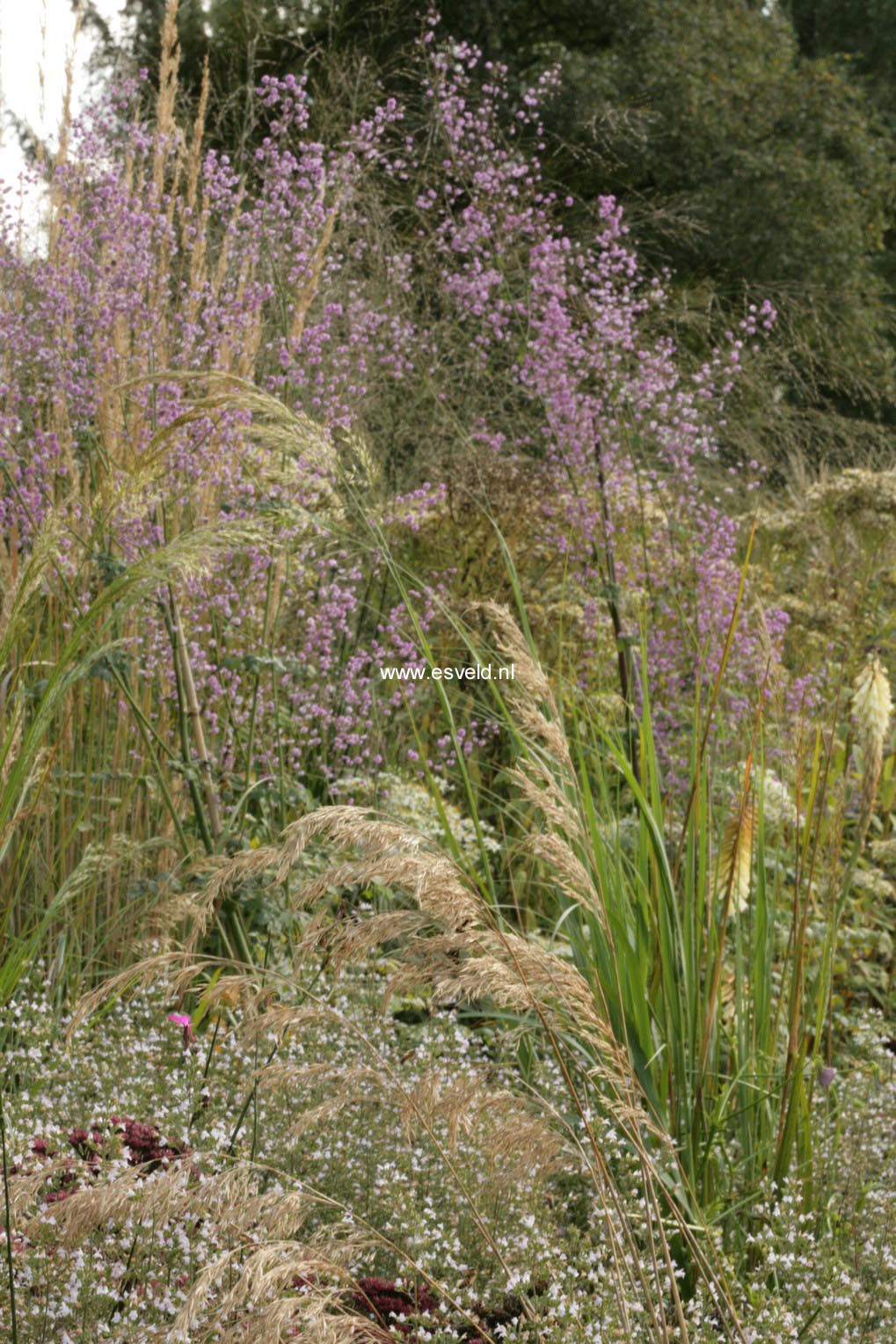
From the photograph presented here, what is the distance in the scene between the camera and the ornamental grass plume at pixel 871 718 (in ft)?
6.37

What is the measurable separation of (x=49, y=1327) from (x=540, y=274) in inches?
152

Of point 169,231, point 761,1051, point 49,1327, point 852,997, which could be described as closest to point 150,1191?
point 49,1327

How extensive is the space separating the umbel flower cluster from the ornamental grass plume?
599 millimetres

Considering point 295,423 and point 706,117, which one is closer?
point 295,423

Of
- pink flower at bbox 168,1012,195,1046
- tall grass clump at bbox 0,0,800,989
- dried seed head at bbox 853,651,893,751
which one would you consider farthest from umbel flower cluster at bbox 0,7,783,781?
pink flower at bbox 168,1012,195,1046

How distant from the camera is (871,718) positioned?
6.49ft

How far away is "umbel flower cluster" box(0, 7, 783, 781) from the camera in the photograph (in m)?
3.27

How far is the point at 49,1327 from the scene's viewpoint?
1604mm

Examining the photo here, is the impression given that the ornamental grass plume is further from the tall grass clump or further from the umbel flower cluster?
the umbel flower cluster

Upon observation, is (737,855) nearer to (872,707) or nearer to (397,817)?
(872,707)

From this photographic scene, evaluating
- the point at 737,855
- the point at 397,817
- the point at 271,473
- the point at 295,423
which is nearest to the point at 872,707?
the point at 737,855

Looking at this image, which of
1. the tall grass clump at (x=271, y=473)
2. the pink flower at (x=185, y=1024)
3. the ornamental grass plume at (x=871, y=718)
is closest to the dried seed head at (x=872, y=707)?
the ornamental grass plume at (x=871, y=718)

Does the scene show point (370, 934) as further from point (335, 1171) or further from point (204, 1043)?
point (204, 1043)

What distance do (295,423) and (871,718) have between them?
1025mm
